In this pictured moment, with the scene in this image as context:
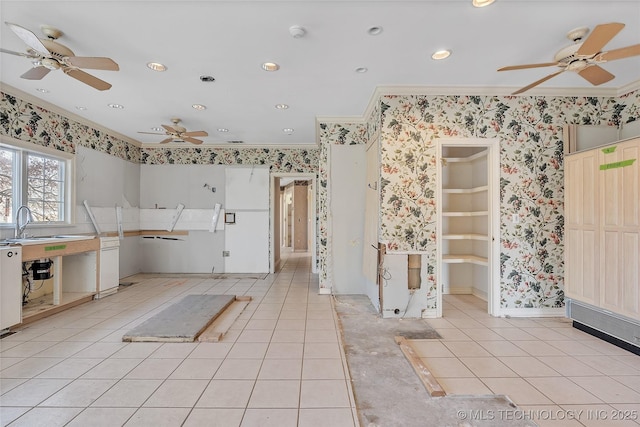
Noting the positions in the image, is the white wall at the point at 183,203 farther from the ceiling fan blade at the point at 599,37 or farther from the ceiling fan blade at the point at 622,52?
the ceiling fan blade at the point at 622,52

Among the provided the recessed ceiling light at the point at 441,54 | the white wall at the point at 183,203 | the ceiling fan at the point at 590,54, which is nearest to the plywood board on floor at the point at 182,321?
the white wall at the point at 183,203

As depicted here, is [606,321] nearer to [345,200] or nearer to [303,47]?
[345,200]

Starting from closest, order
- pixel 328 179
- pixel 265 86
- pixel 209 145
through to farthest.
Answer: pixel 265 86 < pixel 328 179 < pixel 209 145

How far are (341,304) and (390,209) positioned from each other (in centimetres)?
151

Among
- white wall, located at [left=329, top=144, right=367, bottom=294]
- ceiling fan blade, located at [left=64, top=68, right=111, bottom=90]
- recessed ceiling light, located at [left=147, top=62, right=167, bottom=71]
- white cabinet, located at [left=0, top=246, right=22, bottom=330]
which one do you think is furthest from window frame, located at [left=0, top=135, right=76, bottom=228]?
white wall, located at [left=329, top=144, right=367, bottom=294]

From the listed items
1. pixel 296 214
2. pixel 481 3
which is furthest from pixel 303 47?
pixel 296 214

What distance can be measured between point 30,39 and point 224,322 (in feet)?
9.98

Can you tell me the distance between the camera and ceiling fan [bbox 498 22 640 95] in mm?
2191

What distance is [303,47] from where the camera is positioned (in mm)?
2727

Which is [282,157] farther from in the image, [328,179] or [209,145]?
[328,179]

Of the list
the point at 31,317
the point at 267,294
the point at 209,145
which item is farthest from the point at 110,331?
the point at 209,145

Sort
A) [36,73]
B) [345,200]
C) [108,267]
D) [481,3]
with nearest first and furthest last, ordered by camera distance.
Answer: [481,3], [36,73], [108,267], [345,200]

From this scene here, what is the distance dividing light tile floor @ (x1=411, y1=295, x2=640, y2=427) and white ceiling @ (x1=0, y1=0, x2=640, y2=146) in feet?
9.13

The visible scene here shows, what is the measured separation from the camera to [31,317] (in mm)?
3342
